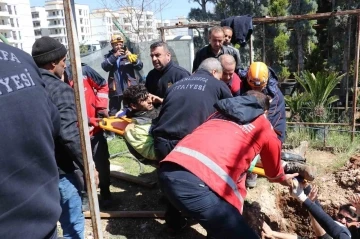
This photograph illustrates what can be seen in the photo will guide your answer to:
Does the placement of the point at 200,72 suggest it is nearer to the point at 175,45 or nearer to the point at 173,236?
the point at 173,236

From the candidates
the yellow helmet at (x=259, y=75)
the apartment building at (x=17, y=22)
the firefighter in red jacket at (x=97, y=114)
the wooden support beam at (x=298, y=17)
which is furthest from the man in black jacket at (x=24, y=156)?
the apartment building at (x=17, y=22)

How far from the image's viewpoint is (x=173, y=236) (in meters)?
3.41

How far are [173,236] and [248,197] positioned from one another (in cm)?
116

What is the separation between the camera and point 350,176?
14.9 feet

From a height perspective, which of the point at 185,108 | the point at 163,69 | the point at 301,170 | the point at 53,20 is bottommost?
the point at 301,170

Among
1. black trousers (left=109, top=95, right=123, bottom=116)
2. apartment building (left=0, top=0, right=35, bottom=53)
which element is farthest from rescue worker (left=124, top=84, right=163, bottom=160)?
apartment building (left=0, top=0, right=35, bottom=53)

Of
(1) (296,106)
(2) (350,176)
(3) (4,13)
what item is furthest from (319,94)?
(3) (4,13)

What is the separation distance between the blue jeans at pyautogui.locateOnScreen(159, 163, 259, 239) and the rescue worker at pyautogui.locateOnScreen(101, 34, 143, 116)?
399 cm

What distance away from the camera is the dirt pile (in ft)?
14.6

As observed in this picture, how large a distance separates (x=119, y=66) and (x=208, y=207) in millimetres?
4544

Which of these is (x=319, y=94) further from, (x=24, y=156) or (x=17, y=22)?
(x=17, y=22)

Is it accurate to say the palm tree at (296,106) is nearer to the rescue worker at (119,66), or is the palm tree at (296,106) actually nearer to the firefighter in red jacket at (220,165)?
the rescue worker at (119,66)

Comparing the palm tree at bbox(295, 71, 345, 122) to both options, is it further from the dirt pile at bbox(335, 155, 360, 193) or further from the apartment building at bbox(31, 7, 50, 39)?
the apartment building at bbox(31, 7, 50, 39)

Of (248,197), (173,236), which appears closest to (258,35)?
(248,197)
